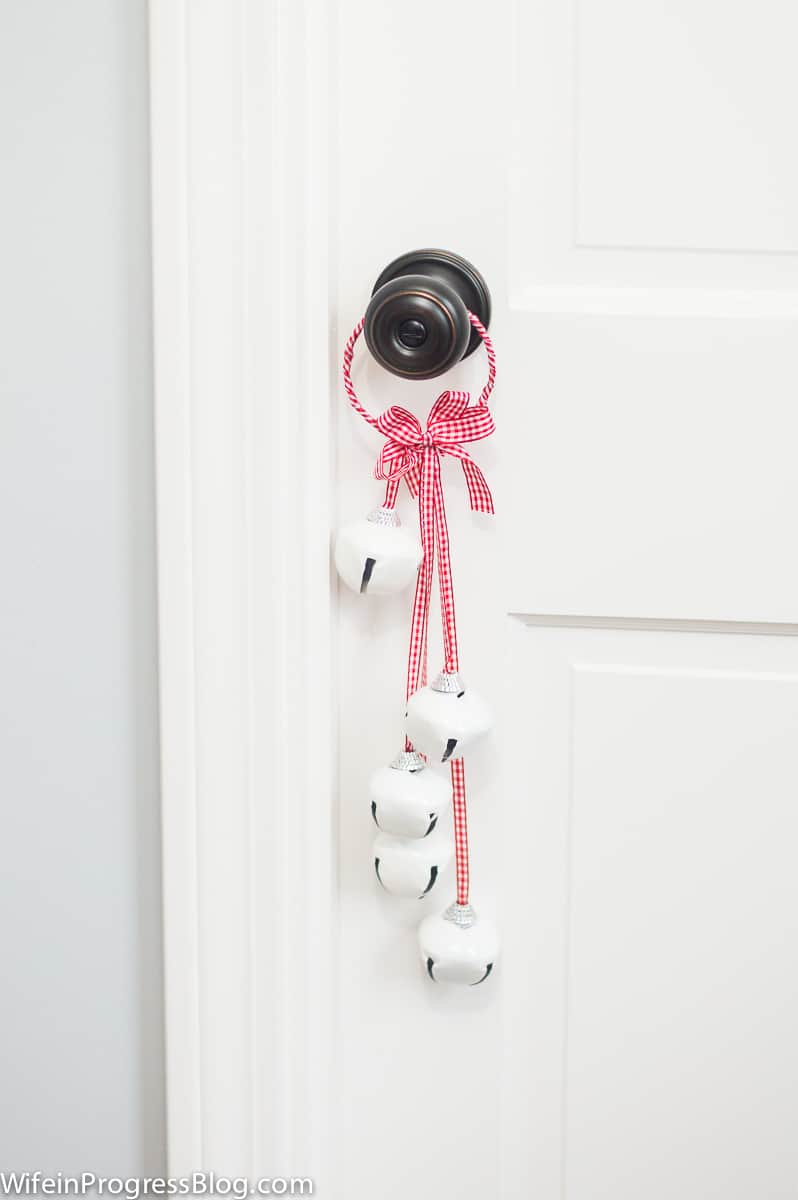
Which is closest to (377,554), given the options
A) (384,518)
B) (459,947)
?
(384,518)

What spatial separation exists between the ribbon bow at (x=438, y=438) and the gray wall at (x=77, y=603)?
16 cm

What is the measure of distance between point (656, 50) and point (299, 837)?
0.56 m

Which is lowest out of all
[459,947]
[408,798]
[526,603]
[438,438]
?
[459,947]

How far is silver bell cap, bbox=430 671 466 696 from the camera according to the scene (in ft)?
2.13

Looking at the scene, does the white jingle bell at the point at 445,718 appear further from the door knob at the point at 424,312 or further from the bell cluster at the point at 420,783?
the door knob at the point at 424,312

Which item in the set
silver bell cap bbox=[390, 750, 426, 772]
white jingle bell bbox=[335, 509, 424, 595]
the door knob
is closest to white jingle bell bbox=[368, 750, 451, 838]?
silver bell cap bbox=[390, 750, 426, 772]

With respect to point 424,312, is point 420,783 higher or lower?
lower

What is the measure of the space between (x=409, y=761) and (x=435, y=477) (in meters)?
0.19

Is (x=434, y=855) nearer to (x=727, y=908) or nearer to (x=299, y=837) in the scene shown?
(x=299, y=837)

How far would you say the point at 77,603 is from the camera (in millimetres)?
675

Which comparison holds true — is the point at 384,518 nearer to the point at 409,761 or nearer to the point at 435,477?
the point at 435,477

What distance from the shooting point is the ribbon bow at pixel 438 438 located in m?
0.65

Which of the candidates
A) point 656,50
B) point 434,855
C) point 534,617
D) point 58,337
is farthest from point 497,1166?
point 656,50

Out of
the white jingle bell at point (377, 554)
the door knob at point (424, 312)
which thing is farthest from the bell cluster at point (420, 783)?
the door knob at point (424, 312)
